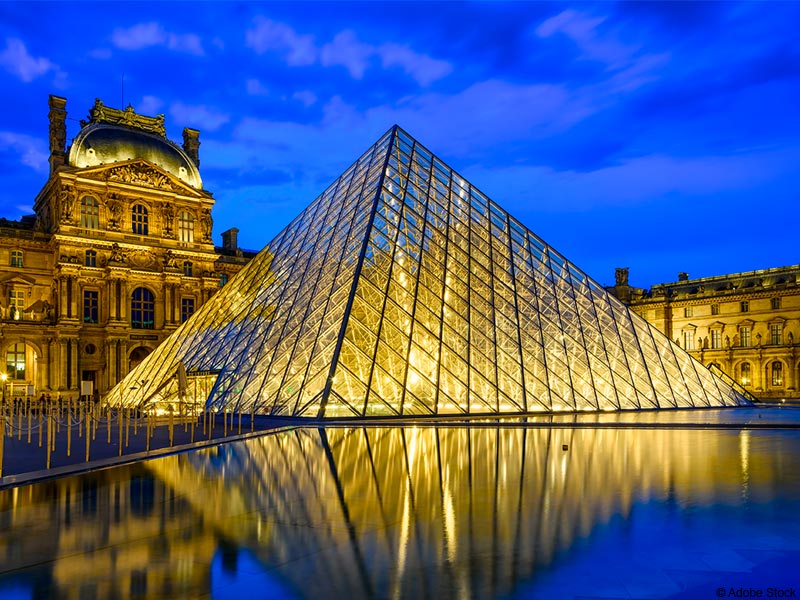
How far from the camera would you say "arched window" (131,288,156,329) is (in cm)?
4859

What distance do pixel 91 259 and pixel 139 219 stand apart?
4471mm

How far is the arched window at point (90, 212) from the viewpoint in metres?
46.6

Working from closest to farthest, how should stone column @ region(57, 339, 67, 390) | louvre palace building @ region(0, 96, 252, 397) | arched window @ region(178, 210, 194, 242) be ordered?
1. stone column @ region(57, 339, 67, 390)
2. louvre palace building @ region(0, 96, 252, 397)
3. arched window @ region(178, 210, 194, 242)

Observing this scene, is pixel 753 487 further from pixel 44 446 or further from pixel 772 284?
pixel 772 284

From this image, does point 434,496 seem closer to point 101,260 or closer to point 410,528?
point 410,528

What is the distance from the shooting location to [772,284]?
5850cm

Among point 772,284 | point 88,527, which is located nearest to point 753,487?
point 88,527

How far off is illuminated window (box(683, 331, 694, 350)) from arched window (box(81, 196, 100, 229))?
166 ft

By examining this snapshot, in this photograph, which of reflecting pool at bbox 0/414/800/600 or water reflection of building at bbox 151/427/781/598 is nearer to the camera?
reflecting pool at bbox 0/414/800/600

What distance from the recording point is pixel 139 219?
1939 inches

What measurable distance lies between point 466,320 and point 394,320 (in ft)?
10.0

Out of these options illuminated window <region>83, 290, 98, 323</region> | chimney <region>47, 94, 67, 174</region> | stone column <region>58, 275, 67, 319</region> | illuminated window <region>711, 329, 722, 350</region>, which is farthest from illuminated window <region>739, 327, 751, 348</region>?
chimney <region>47, 94, 67, 174</region>

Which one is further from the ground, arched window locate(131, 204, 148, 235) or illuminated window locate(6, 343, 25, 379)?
arched window locate(131, 204, 148, 235)

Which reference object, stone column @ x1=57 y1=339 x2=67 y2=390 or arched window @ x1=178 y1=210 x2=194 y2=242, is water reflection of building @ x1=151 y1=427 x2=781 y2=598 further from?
arched window @ x1=178 y1=210 x2=194 y2=242
